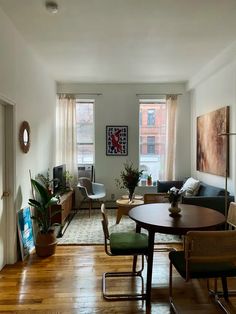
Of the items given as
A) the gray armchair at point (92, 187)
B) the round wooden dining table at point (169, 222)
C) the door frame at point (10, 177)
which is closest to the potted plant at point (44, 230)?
the door frame at point (10, 177)

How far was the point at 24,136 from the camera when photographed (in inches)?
151

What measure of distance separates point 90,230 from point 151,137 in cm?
299

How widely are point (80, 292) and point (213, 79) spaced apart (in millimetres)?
4286

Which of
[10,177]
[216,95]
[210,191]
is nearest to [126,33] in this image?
[216,95]

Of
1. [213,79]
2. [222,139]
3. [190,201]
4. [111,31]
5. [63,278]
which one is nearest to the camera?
[63,278]

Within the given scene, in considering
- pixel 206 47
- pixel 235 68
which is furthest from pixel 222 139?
pixel 206 47

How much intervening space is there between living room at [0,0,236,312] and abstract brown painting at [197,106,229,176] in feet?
0.48

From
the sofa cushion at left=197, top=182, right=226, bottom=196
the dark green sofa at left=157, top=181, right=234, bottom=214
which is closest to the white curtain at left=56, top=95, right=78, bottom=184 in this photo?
the sofa cushion at left=197, top=182, right=226, bottom=196

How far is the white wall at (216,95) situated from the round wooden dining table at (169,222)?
66.7 inches

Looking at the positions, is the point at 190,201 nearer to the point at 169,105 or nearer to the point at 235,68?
the point at 235,68

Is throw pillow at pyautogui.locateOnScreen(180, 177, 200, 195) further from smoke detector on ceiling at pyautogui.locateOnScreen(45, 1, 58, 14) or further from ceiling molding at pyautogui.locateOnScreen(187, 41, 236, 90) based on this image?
smoke detector on ceiling at pyautogui.locateOnScreen(45, 1, 58, 14)

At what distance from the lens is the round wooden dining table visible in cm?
235

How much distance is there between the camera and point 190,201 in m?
3.99

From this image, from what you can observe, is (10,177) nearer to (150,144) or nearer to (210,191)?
(210,191)
